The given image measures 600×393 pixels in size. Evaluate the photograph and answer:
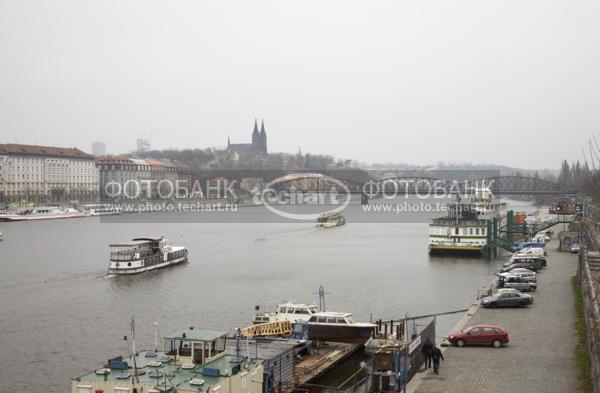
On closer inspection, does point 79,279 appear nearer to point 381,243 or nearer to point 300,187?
point 381,243

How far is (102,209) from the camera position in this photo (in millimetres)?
77188

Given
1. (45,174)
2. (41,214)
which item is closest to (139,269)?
(41,214)

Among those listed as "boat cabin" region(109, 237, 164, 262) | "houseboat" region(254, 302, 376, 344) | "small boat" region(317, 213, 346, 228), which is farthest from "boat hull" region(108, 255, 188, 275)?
"small boat" region(317, 213, 346, 228)

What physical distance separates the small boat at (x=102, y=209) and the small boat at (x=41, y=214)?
7.11 feet

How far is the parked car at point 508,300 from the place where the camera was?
17172 mm

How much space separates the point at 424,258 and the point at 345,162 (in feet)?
533

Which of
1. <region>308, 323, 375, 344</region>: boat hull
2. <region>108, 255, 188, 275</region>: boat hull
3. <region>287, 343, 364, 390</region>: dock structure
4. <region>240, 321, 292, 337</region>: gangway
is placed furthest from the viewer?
<region>108, 255, 188, 275</region>: boat hull

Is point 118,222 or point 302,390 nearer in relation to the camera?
point 302,390

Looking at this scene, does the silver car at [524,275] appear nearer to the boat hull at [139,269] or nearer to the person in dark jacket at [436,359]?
the person in dark jacket at [436,359]

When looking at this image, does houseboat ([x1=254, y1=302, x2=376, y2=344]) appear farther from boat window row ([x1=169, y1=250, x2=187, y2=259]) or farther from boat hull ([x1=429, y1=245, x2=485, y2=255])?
boat hull ([x1=429, y1=245, x2=485, y2=255])

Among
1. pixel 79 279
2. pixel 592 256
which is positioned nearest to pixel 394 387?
pixel 592 256

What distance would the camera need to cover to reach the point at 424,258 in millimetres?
32812

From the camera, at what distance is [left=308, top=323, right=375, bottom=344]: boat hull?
1429 cm

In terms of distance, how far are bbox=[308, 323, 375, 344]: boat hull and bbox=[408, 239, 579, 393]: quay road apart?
1.77 metres
